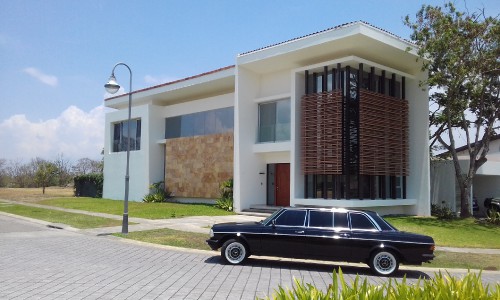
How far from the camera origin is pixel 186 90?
2886cm

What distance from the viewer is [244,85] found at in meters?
24.1

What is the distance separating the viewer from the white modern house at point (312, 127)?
2061 centimetres

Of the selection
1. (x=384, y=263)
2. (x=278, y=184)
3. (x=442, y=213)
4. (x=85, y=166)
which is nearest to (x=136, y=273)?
(x=384, y=263)

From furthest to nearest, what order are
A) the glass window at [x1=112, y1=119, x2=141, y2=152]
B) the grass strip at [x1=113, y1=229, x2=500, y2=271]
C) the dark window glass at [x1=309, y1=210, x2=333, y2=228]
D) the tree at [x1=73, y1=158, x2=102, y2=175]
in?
the tree at [x1=73, y1=158, x2=102, y2=175] < the glass window at [x1=112, y1=119, x2=141, y2=152] < the grass strip at [x1=113, y1=229, x2=500, y2=271] < the dark window glass at [x1=309, y1=210, x2=333, y2=228]

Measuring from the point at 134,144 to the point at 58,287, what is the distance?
25.3 m

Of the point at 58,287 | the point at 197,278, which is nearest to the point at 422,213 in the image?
the point at 197,278

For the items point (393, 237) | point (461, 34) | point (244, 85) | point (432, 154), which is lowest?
point (393, 237)

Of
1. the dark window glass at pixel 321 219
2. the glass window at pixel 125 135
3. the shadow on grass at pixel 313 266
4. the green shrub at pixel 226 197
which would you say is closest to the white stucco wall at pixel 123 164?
the glass window at pixel 125 135

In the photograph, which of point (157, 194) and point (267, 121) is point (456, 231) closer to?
point (267, 121)

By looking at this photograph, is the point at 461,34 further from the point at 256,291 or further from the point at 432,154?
the point at 256,291

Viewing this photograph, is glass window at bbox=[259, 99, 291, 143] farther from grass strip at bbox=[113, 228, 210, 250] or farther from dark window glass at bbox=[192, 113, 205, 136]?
grass strip at bbox=[113, 228, 210, 250]

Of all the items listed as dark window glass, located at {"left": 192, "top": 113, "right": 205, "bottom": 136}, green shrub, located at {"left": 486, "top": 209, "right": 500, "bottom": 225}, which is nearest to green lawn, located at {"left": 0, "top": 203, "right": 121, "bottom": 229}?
dark window glass, located at {"left": 192, "top": 113, "right": 205, "bottom": 136}

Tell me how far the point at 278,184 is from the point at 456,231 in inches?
375

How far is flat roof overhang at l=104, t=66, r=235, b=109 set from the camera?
85.4 ft
